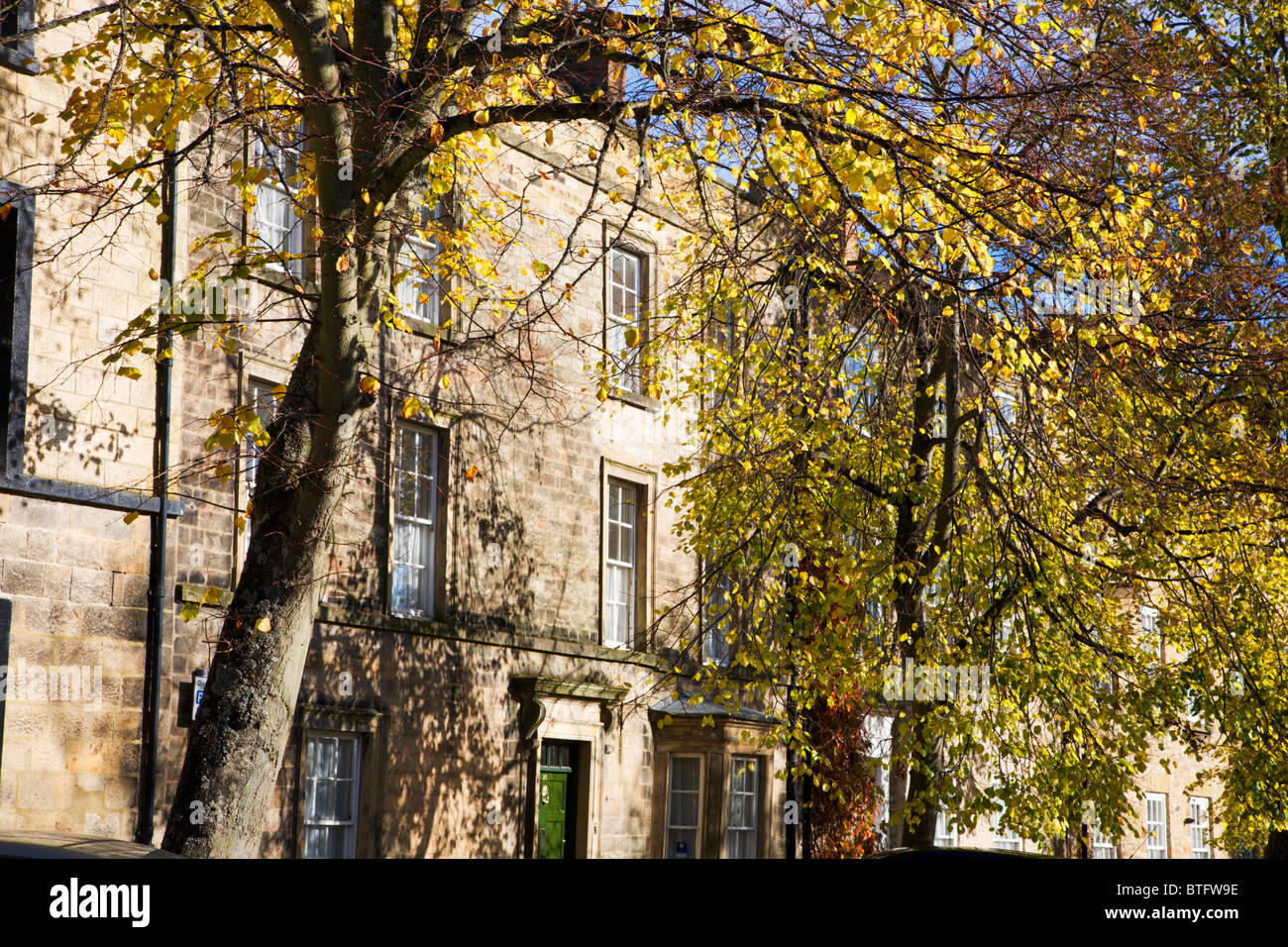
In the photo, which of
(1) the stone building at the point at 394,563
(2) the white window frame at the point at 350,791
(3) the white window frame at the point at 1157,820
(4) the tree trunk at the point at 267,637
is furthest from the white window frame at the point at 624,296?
(3) the white window frame at the point at 1157,820

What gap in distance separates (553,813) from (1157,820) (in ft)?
60.6

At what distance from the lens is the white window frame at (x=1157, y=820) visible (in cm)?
3038

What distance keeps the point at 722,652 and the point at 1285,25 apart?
12.0m

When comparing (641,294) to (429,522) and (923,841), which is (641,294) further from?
(923,841)

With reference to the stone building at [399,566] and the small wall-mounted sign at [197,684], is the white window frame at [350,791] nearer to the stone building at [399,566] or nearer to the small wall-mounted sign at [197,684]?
the stone building at [399,566]

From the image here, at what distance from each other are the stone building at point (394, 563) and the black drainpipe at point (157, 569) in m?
0.05

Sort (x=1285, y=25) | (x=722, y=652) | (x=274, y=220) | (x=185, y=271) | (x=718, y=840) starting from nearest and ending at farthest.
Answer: (x=185, y=271) → (x=274, y=220) → (x=1285, y=25) → (x=718, y=840) → (x=722, y=652)

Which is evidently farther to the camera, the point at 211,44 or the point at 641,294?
the point at 641,294

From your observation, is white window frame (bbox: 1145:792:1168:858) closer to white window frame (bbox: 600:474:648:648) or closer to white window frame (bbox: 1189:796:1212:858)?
white window frame (bbox: 1189:796:1212:858)

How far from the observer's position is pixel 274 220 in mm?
15234

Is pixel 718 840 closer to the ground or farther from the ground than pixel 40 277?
closer to the ground


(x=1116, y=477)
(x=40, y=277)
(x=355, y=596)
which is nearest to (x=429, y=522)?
(x=355, y=596)

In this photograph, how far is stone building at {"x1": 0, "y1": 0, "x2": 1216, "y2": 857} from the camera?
12.3 metres

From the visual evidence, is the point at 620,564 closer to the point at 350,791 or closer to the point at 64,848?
the point at 350,791
